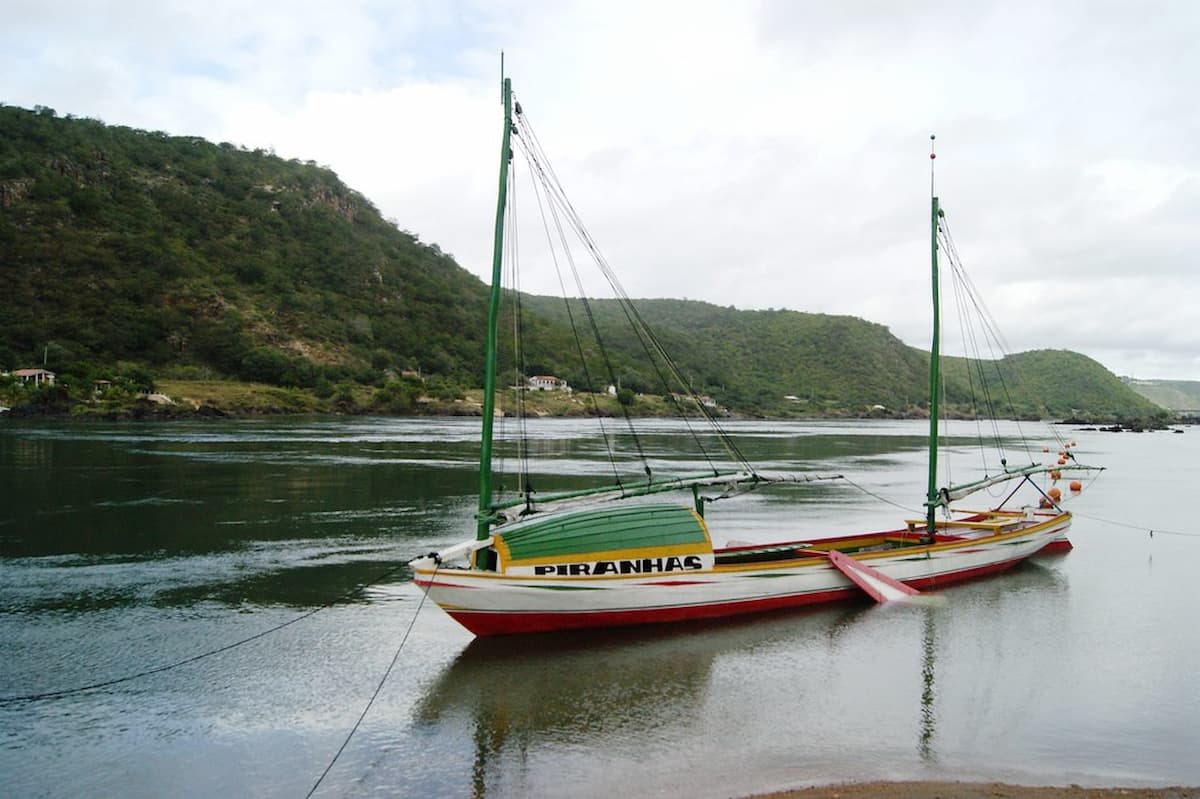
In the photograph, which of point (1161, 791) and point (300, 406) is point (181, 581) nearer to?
point (1161, 791)

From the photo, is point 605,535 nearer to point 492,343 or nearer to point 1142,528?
point 492,343

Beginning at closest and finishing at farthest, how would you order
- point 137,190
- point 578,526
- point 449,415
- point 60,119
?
point 578,526, point 449,415, point 137,190, point 60,119

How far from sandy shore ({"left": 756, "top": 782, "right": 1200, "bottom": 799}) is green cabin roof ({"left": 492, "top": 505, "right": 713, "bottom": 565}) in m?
6.52

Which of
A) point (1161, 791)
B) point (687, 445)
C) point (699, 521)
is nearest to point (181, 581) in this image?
point (699, 521)

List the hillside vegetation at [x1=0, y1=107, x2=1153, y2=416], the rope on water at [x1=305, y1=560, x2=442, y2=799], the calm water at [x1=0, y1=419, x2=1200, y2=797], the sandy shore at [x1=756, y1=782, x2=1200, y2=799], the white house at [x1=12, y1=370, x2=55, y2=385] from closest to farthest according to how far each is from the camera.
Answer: the sandy shore at [x1=756, y1=782, x2=1200, y2=799]
the rope on water at [x1=305, y1=560, x2=442, y2=799]
the calm water at [x1=0, y1=419, x2=1200, y2=797]
the white house at [x1=12, y1=370, x2=55, y2=385]
the hillside vegetation at [x1=0, y1=107, x2=1153, y2=416]

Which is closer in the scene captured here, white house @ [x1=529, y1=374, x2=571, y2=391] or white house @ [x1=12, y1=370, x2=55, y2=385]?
white house @ [x1=12, y1=370, x2=55, y2=385]

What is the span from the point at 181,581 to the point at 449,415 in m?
111

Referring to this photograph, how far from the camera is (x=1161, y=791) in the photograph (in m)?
9.41

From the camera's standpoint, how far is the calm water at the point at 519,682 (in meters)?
10.3

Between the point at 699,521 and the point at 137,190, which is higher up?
the point at 137,190

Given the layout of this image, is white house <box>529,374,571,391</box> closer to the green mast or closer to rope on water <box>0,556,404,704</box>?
rope on water <box>0,556,404,704</box>

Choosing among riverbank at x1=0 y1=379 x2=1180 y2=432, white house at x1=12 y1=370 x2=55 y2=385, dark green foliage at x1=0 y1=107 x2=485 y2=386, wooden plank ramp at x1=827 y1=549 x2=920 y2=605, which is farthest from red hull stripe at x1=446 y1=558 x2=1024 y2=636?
dark green foliage at x1=0 y1=107 x2=485 y2=386

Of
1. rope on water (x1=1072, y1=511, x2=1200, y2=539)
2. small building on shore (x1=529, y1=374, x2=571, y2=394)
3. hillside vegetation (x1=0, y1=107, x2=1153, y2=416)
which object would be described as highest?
hillside vegetation (x1=0, y1=107, x2=1153, y2=416)

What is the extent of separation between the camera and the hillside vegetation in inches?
4365
